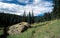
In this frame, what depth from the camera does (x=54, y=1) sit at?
203 feet

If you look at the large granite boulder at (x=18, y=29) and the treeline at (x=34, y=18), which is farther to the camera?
the treeline at (x=34, y=18)

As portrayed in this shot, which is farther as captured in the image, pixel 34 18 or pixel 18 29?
pixel 34 18

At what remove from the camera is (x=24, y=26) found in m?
31.5

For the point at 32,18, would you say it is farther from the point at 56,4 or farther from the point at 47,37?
the point at 47,37

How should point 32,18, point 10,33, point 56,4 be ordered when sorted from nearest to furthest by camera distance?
1. point 10,33
2. point 56,4
3. point 32,18

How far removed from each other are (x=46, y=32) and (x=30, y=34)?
2691 millimetres

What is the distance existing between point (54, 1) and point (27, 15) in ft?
164

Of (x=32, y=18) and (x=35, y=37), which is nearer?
(x=35, y=37)

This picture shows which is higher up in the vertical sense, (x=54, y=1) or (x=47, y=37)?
(x=54, y=1)

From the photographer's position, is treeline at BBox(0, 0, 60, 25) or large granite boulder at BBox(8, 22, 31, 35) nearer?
large granite boulder at BBox(8, 22, 31, 35)

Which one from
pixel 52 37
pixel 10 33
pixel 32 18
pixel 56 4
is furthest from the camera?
pixel 32 18

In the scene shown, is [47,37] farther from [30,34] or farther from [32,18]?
[32,18]

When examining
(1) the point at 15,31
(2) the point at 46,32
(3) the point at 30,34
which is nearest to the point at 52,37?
(2) the point at 46,32

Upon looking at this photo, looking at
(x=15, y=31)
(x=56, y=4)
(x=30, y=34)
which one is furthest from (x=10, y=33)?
(x=56, y=4)
